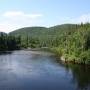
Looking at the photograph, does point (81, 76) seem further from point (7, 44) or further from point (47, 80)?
point (7, 44)

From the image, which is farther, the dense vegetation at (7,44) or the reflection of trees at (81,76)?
the dense vegetation at (7,44)

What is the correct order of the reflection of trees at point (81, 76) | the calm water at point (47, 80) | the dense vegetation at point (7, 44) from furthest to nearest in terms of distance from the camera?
the dense vegetation at point (7, 44) → the reflection of trees at point (81, 76) → the calm water at point (47, 80)

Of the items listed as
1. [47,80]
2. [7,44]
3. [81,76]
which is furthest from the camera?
[7,44]

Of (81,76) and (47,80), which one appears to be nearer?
(47,80)

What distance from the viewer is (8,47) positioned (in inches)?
6496

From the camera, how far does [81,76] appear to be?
62.5m

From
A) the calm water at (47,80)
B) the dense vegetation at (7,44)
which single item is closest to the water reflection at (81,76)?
the calm water at (47,80)

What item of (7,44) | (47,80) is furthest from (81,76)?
(7,44)

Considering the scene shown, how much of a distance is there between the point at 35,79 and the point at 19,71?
38.7 ft

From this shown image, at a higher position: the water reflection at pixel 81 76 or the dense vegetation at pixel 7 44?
the dense vegetation at pixel 7 44

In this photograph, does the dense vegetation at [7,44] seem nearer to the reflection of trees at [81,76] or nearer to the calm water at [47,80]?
the reflection of trees at [81,76]

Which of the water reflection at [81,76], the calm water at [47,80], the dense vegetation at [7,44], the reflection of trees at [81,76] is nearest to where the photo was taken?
the calm water at [47,80]

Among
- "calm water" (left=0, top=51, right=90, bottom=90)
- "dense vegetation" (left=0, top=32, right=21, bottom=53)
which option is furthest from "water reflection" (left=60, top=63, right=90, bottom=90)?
"dense vegetation" (left=0, top=32, right=21, bottom=53)

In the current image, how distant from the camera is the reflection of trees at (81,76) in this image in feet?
175
